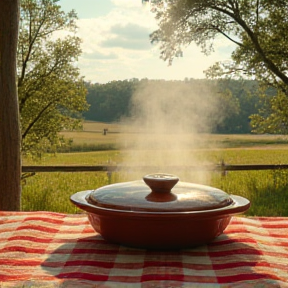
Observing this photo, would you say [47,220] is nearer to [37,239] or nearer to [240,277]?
[37,239]

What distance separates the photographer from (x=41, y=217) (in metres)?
1.88

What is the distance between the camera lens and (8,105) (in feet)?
10.6

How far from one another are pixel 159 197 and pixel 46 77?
22.3 ft

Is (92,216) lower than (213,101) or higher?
lower

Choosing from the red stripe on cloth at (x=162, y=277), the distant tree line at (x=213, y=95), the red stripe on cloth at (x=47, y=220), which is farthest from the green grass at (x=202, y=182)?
the red stripe on cloth at (x=162, y=277)

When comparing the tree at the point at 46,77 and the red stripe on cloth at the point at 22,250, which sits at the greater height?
the tree at the point at 46,77

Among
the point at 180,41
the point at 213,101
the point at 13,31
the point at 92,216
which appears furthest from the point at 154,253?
the point at 213,101

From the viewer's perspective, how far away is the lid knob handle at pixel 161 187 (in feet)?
4.75

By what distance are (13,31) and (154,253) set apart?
7.97 feet

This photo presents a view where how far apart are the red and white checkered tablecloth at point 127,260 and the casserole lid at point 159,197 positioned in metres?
0.16

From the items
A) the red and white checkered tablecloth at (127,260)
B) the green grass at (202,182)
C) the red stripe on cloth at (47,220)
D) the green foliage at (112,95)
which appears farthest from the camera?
the green foliage at (112,95)

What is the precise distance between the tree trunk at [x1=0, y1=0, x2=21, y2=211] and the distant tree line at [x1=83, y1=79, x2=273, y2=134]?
9.11 feet

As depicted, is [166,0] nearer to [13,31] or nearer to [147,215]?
[13,31]

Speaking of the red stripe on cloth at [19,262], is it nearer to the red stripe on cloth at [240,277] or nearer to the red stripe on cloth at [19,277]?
the red stripe on cloth at [19,277]
